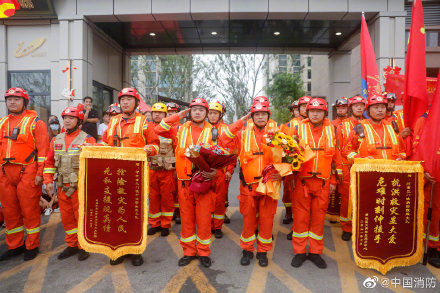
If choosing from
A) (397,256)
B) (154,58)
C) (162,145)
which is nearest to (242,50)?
(162,145)

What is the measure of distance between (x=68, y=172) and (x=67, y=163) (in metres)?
0.14

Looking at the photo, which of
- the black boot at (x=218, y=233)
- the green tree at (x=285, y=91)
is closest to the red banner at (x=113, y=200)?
the black boot at (x=218, y=233)

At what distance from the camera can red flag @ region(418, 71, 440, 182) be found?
3.86 metres

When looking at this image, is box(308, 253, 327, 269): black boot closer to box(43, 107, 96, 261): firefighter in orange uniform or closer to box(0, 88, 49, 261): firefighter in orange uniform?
box(43, 107, 96, 261): firefighter in orange uniform

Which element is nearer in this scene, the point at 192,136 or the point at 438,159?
the point at 438,159

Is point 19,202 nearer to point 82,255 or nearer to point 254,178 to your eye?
point 82,255

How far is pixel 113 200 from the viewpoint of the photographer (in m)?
3.86

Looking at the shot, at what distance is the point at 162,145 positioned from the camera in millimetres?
5484

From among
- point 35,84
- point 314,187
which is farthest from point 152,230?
point 35,84

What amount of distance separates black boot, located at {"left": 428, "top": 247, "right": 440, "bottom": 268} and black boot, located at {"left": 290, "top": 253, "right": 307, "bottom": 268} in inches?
70.1

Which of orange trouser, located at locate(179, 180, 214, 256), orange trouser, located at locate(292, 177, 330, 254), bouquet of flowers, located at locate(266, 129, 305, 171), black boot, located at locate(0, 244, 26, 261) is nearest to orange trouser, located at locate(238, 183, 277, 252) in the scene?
orange trouser, located at locate(292, 177, 330, 254)

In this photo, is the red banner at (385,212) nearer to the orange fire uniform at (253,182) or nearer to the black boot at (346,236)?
the orange fire uniform at (253,182)

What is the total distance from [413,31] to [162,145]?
443cm

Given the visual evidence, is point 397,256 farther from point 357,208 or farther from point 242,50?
point 242,50
